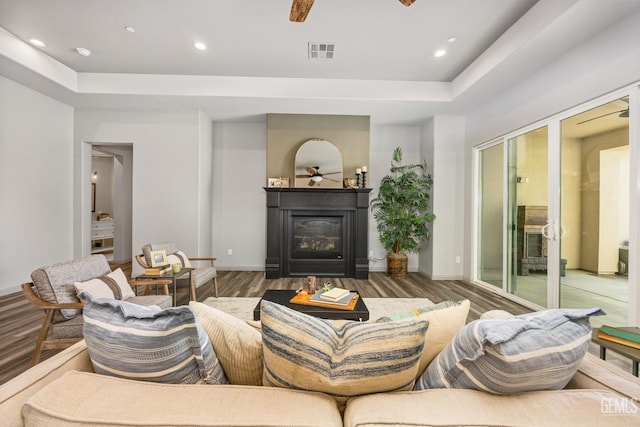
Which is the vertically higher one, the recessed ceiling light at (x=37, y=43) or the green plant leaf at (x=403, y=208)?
the recessed ceiling light at (x=37, y=43)

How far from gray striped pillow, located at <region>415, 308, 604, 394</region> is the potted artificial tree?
4076mm

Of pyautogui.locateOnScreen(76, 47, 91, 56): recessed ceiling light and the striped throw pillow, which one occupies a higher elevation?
pyautogui.locateOnScreen(76, 47, 91, 56): recessed ceiling light

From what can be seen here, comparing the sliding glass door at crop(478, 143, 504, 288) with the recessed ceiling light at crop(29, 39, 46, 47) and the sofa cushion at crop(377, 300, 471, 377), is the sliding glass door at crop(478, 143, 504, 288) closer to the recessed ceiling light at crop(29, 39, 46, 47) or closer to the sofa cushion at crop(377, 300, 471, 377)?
the sofa cushion at crop(377, 300, 471, 377)

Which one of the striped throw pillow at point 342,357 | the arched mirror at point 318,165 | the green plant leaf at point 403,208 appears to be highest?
the arched mirror at point 318,165

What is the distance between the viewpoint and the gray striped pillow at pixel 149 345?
797 millimetres

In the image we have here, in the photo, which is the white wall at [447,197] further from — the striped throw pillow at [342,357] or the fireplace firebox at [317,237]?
the striped throw pillow at [342,357]

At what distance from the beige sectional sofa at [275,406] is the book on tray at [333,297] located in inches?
61.2

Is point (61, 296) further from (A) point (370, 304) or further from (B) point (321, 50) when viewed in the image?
(B) point (321, 50)

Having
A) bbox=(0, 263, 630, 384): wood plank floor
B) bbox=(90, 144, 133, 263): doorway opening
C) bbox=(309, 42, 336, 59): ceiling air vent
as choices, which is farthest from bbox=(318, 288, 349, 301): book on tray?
bbox=(90, 144, 133, 263): doorway opening

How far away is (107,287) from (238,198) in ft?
11.0

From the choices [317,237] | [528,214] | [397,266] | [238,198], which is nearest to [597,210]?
[528,214]

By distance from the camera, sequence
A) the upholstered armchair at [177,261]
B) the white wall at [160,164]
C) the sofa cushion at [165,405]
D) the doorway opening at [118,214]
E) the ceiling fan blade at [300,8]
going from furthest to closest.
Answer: the doorway opening at [118,214] → the white wall at [160,164] → the upholstered armchair at [177,261] → the ceiling fan blade at [300,8] → the sofa cushion at [165,405]

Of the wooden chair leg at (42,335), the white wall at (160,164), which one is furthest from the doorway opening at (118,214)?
the wooden chair leg at (42,335)

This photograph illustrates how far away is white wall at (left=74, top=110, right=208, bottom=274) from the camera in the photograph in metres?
4.74
